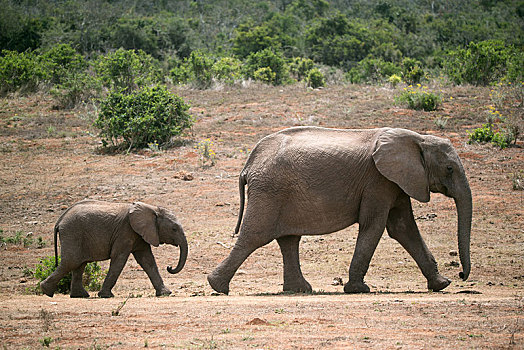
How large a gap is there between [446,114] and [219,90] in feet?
34.5

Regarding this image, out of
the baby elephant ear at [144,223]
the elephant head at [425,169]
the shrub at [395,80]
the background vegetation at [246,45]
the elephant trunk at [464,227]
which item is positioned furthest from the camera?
the shrub at [395,80]

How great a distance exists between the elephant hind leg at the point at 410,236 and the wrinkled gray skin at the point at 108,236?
3118 millimetres

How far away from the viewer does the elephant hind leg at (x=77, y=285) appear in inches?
398

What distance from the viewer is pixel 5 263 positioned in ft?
40.9

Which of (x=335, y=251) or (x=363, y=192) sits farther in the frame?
(x=335, y=251)

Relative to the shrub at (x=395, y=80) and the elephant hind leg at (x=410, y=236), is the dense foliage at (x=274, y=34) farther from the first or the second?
the elephant hind leg at (x=410, y=236)

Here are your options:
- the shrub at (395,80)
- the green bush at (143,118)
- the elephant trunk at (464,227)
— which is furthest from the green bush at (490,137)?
the elephant trunk at (464,227)

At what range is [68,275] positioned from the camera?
10578mm

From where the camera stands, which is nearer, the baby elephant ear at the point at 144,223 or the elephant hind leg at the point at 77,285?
the baby elephant ear at the point at 144,223

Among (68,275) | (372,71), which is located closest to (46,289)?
(68,275)

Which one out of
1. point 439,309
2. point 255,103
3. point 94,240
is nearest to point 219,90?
point 255,103

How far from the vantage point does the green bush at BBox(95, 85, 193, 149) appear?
19844 millimetres

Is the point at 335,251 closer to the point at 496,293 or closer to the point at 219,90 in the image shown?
the point at 496,293

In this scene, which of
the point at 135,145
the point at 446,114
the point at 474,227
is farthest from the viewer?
the point at 446,114
